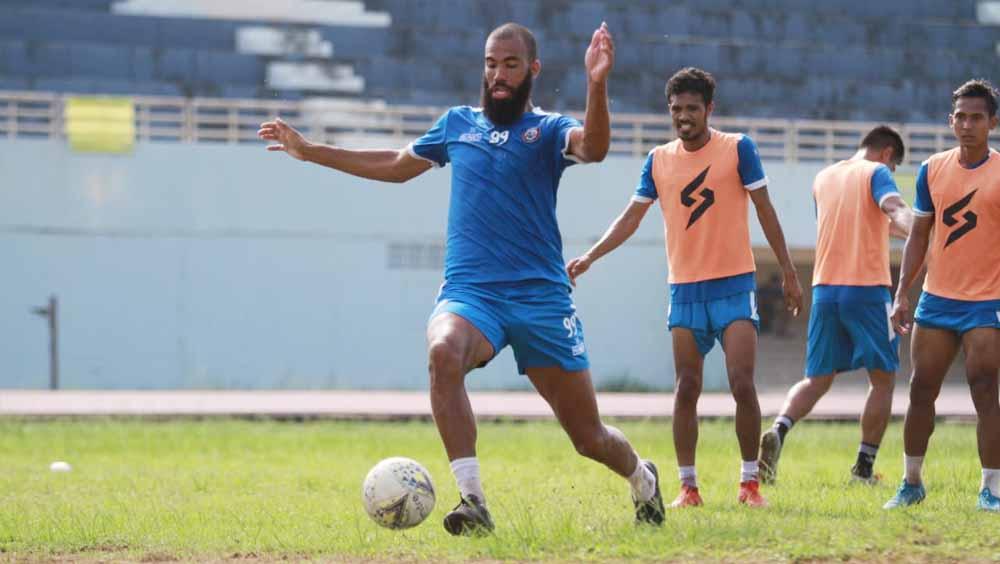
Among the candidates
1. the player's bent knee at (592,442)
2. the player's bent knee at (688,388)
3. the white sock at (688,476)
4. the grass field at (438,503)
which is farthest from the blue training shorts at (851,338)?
the player's bent knee at (592,442)

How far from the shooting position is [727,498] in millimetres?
8133

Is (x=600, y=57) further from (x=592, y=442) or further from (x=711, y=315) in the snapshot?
(x=711, y=315)

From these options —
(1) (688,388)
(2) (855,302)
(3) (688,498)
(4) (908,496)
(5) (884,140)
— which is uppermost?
(5) (884,140)

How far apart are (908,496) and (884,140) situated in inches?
108

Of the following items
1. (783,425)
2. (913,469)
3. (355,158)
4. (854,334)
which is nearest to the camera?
(355,158)

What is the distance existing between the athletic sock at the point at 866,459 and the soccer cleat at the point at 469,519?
3.97 metres

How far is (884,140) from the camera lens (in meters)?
9.38

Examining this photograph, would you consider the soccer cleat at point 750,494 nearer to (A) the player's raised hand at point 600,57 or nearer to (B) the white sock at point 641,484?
(B) the white sock at point 641,484

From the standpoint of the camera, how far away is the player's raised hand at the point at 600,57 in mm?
5641

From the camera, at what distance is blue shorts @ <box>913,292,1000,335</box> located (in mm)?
7211

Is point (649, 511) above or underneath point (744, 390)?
underneath

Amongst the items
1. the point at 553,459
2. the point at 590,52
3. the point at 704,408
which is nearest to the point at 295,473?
the point at 553,459

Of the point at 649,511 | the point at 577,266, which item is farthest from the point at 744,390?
the point at 649,511

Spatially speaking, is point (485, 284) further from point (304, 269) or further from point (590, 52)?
point (304, 269)
